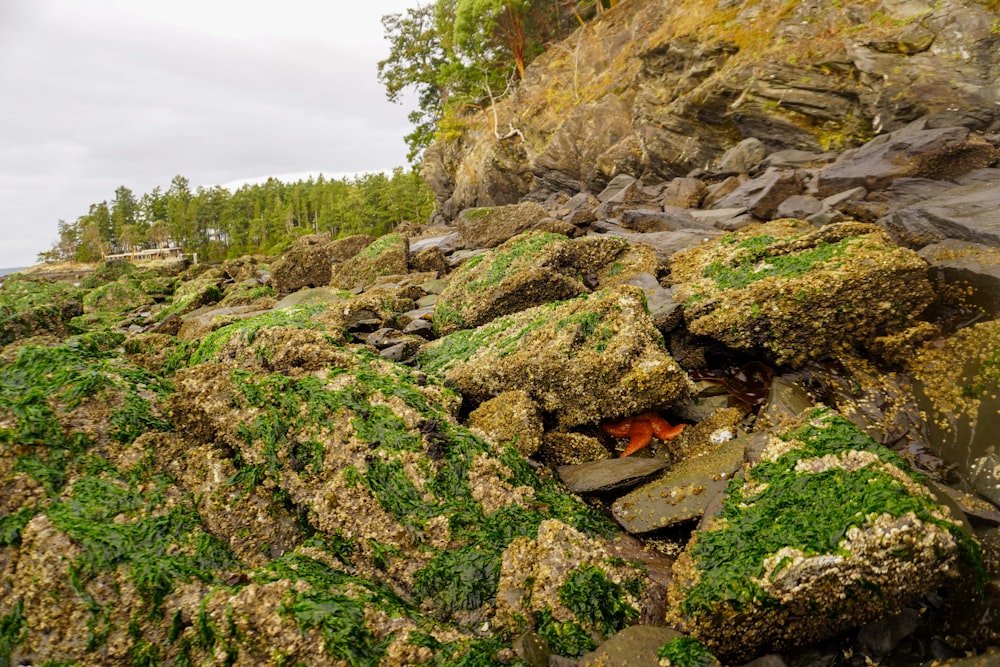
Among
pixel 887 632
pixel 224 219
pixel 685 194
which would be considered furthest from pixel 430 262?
pixel 224 219

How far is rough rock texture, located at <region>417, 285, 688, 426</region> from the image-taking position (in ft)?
18.1

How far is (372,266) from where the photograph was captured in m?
15.0

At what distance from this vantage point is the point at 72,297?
597 inches

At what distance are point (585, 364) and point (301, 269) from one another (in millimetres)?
13460

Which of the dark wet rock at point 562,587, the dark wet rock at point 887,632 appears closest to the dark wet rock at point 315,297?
the dark wet rock at point 562,587

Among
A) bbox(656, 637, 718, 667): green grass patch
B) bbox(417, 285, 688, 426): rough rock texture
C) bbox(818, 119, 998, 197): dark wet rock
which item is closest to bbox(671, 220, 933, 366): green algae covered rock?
bbox(417, 285, 688, 426): rough rock texture

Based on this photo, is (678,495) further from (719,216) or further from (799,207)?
(719,216)

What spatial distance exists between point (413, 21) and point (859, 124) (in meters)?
41.3

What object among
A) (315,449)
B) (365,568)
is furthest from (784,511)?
(315,449)

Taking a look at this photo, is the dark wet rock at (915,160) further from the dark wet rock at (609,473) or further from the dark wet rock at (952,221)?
the dark wet rock at (609,473)

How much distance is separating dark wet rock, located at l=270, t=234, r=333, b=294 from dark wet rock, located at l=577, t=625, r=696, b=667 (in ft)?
50.7

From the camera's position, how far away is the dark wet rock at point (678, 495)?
14.4 feet

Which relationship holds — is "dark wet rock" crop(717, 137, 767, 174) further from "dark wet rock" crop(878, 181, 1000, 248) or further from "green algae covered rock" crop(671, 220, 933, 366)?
"green algae covered rock" crop(671, 220, 933, 366)

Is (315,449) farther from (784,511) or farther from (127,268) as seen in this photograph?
(127,268)
